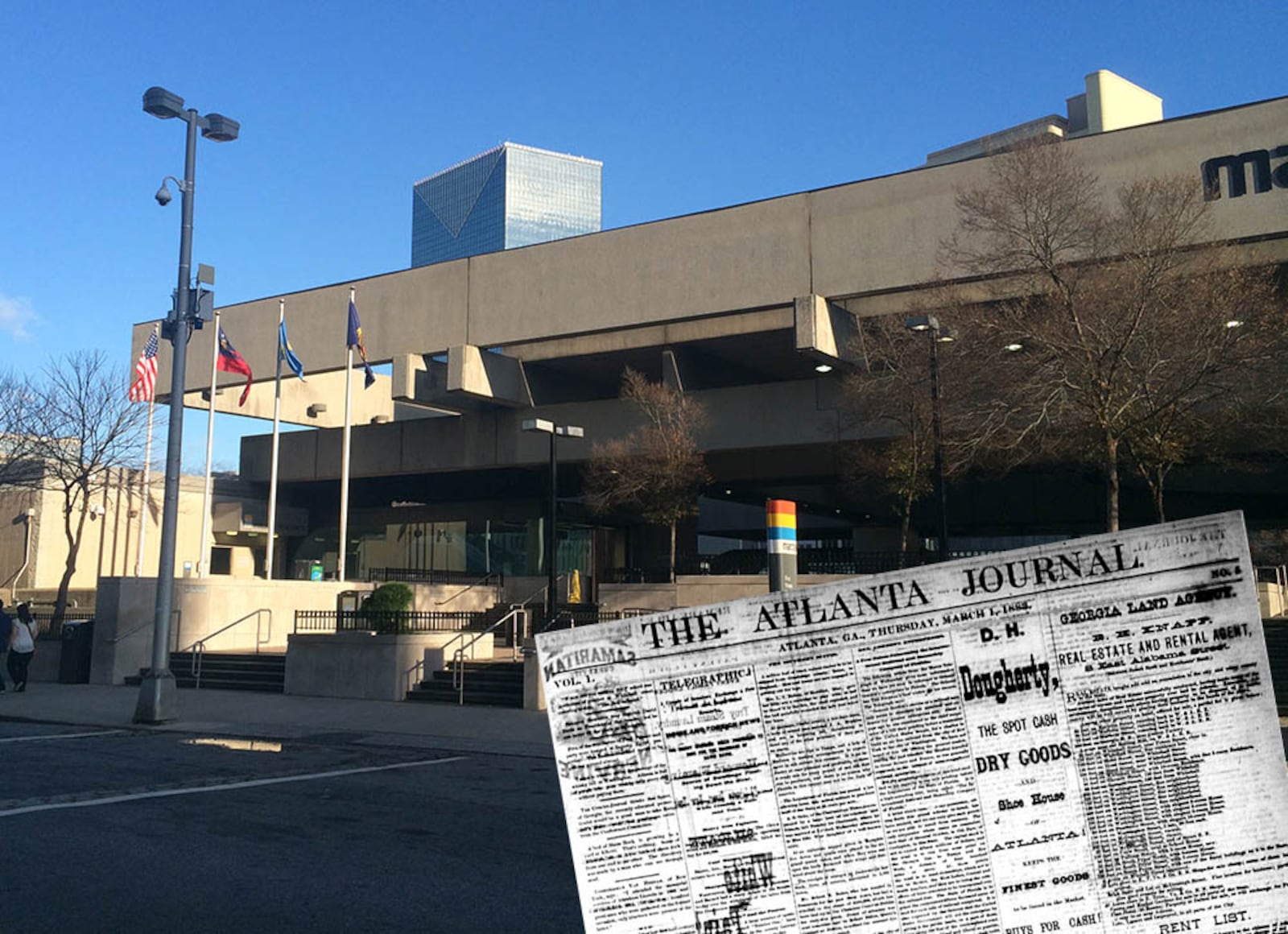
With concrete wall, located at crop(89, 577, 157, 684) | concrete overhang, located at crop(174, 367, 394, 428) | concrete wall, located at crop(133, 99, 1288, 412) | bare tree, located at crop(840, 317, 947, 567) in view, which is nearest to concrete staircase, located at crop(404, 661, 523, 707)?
concrete wall, located at crop(89, 577, 157, 684)

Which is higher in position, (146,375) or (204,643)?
(146,375)

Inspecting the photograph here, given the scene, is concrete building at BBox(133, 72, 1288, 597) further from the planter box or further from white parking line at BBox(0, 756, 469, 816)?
white parking line at BBox(0, 756, 469, 816)

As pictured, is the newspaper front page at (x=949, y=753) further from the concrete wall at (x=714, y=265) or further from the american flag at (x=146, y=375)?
the american flag at (x=146, y=375)

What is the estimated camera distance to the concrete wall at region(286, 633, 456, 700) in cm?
2175

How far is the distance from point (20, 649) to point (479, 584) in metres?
17.8

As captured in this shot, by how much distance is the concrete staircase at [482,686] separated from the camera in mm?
20578

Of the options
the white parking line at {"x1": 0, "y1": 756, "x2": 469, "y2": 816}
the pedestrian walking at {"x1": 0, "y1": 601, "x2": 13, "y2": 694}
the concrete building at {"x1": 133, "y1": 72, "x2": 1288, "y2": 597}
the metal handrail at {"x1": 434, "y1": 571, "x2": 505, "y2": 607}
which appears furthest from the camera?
the metal handrail at {"x1": 434, "y1": 571, "x2": 505, "y2": 607}

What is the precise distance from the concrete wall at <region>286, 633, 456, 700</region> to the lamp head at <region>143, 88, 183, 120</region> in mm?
10517

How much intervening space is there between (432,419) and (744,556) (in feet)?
42.0

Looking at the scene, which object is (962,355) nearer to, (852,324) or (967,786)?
(852,324)

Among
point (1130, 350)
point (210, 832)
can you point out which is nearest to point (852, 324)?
point (1130, 350)

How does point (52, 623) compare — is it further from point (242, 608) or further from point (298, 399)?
point (298, 399)

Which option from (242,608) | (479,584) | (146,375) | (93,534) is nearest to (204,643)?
(242,608)

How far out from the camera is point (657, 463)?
2972 centimetres
